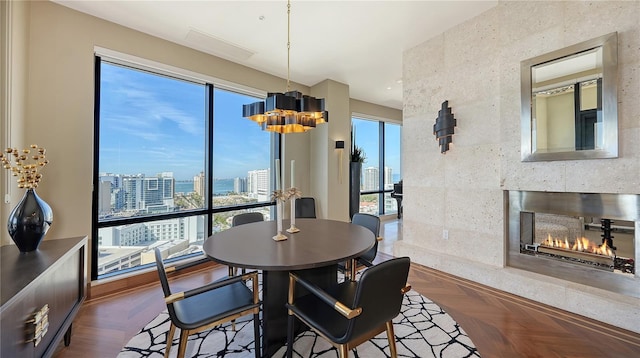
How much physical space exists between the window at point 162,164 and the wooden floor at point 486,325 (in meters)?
0.67

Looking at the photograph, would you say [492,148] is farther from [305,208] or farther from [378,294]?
[305,208]

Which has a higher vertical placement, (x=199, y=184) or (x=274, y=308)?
(x=199, y=184)

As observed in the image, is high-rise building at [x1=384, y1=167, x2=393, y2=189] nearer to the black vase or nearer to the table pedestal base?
the table pedestal base

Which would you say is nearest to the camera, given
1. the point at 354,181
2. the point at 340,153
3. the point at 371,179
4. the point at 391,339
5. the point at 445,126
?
the point at 391,339

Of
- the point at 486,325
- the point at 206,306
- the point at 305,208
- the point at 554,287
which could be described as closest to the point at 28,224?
the point at 206,306

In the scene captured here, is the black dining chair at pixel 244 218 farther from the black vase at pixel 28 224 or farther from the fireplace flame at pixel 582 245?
the fireplace flame at pixel 582 245

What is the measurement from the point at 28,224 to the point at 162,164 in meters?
1.68

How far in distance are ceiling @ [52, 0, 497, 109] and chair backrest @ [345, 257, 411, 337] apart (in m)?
2.67

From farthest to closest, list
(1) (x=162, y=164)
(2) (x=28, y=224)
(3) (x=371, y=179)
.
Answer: (3) (x=371, y=179) → (1) (x=162, y=164) → (2) (x=28, y=224)

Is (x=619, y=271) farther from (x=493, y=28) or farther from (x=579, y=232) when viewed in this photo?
(x=493, y=28)

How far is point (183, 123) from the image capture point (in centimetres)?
362

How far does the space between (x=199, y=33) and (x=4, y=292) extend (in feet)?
9.95

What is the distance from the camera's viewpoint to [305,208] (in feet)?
14.7

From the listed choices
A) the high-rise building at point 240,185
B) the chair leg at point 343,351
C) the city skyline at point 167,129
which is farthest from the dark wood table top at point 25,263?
the high-rise building at point 240,185
